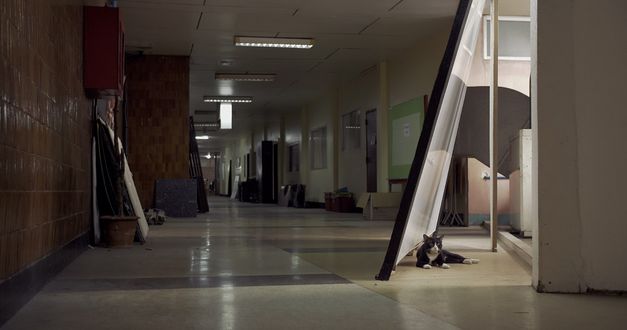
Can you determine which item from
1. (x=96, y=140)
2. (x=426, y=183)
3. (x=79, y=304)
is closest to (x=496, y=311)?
(x=426, y=183)

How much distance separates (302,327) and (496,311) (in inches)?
37.5

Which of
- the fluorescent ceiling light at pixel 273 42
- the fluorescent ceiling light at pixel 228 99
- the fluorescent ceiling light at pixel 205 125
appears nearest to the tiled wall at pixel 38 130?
the fluorescent ceiling light at pixel 273 42

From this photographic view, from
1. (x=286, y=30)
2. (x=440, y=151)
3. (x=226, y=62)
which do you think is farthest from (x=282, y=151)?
(x=440, y=151)

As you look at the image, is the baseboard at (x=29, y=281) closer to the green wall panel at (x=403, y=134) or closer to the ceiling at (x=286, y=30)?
the ceiling at (x=286, y=30)

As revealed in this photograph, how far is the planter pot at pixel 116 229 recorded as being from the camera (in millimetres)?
5980

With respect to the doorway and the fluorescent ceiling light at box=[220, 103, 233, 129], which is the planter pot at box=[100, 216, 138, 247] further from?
the fluorescent ceiling light at box=[220, 103, 233, 129]

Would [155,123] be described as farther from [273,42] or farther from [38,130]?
[38,130]

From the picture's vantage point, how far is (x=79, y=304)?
3174mm

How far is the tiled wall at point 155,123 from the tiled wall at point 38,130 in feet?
21.6

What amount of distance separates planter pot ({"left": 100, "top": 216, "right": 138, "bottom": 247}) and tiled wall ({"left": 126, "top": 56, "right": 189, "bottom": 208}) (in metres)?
5.82

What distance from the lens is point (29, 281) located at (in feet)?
10.5
